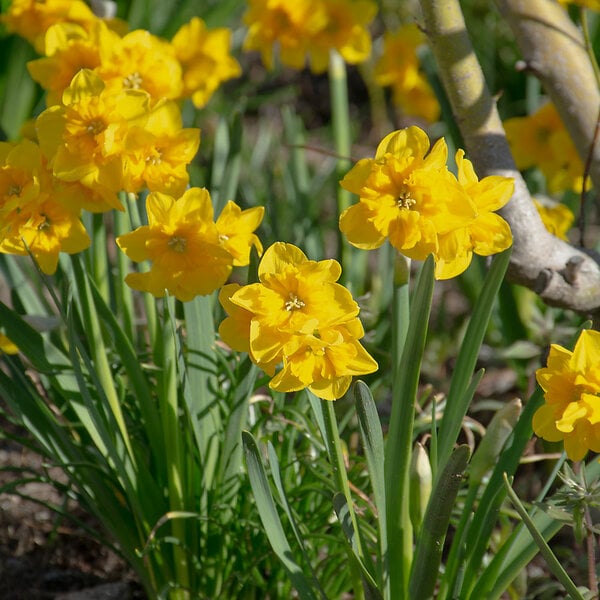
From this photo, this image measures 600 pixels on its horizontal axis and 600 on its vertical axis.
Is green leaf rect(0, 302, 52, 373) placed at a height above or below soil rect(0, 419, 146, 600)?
above

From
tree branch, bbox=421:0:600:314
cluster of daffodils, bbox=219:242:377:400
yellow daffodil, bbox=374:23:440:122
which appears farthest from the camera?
yellow daffodil, bbox=374:23:440:122

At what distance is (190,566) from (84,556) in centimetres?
43

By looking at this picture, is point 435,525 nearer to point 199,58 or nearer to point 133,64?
point 133,64

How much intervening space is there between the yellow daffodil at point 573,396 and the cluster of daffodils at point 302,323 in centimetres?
23

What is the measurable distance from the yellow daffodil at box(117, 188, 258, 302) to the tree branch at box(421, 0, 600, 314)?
561 mm

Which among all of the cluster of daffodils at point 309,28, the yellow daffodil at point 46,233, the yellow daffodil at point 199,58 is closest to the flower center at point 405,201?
the yellow daffodil at point 46,233

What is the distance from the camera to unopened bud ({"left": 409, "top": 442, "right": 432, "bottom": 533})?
1.20 m

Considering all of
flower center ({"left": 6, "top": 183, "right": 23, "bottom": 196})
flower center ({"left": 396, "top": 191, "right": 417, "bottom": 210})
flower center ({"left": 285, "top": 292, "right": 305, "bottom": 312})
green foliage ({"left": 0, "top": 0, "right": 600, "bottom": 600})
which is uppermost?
flower center ({"left": 6, "top": 183, "right": 23, "bottom": 196})

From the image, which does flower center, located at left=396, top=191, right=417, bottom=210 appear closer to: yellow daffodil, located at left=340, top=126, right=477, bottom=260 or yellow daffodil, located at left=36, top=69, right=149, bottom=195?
yellow daffodil, located at left=340, top=126, right=477, bottom=260

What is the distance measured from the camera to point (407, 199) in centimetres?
105

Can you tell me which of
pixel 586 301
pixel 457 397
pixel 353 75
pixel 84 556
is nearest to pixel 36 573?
pixel 84 556

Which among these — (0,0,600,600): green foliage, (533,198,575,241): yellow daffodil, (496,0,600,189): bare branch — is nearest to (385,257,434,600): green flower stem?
(0,0,600,600): green foliage

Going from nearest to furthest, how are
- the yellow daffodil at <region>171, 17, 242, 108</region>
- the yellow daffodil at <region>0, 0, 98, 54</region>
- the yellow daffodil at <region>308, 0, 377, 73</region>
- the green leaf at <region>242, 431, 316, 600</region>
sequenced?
1. the green leaf at <region>242, 431, 316, 600</region>
2. the yellow daffodil at <region>0, 0, 98, 54</region>
3. the yellow daffodil at <region>171, 17, 242, 108</region>
4. the yellow daffodil at <region>308, 0, 377, 73</region>

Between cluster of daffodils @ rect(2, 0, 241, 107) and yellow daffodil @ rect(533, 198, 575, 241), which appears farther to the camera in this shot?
yellow daffodil @ rect(533, 198, 575, 241)
